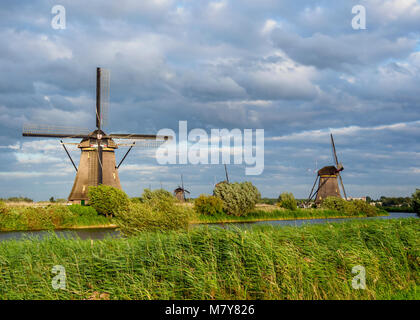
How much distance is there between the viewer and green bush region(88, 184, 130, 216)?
3441 centimetres

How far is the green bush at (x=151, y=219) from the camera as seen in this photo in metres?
16.3

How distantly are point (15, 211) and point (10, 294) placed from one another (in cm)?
2526

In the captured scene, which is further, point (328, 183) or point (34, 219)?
point (328, 183)

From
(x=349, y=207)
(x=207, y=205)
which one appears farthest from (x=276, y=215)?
(x=349, y=207)

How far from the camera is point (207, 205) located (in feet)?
131

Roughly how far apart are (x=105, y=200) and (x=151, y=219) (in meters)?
19.6

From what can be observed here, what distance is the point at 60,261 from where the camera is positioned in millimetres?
9289

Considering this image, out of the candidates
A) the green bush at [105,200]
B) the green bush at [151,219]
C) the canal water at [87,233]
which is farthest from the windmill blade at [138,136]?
the green bush at [151,219]

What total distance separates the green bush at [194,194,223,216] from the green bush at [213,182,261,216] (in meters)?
1.92

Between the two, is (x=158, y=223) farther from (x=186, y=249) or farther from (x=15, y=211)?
(x=15, y=211)

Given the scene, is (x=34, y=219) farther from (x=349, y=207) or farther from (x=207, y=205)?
(x=349, y=207)
